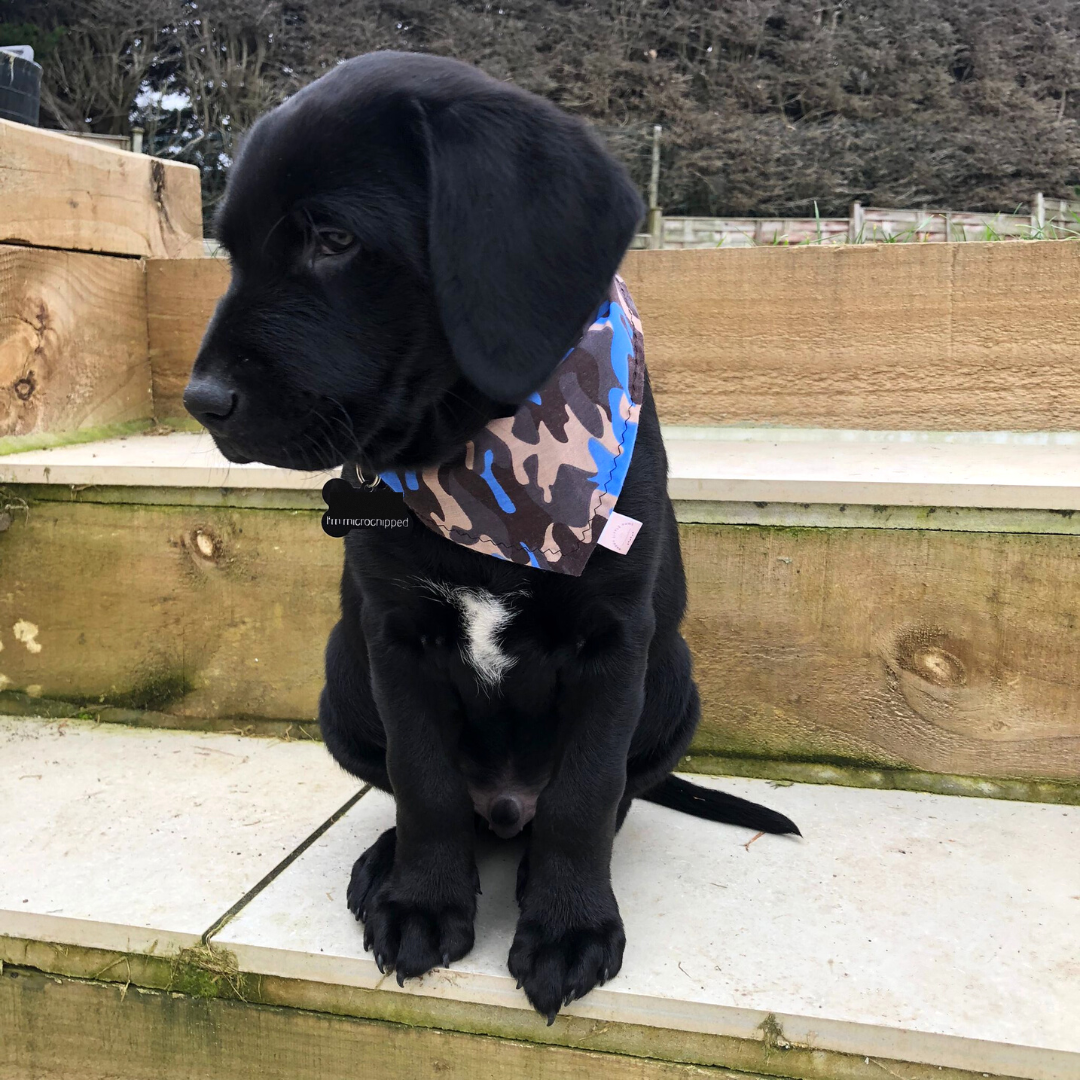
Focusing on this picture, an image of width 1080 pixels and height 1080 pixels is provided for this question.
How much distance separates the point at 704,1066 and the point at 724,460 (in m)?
1.36

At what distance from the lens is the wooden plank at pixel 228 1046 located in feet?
4.41

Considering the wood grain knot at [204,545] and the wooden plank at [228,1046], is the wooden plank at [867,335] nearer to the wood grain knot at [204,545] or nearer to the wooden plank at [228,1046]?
the wood grain knot at [204,545]

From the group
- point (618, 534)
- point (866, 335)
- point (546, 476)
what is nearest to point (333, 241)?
point (546, 476)

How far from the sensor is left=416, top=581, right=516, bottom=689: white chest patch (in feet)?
4.59

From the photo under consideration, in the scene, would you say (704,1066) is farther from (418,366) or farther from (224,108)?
(224,108)

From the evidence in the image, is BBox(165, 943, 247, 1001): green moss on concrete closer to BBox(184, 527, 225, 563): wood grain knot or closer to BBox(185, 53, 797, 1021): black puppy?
BBox(185, 53, 797, 1021): black puppy

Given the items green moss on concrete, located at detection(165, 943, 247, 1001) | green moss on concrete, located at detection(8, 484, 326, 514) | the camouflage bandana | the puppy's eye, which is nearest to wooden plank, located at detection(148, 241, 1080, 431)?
green moss on concrete, located at detection(8, 484, 326, 514)

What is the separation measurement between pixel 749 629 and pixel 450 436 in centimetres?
94

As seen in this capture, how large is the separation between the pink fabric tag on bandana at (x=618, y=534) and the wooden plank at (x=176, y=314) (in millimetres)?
2035

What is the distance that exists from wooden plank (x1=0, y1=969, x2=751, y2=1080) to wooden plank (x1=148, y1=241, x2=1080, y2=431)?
6.02 ft

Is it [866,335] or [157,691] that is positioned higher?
[866,335]

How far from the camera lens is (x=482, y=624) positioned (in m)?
1.42

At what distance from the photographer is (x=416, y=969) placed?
1342mm

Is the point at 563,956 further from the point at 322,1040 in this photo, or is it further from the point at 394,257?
the point at 394,257
